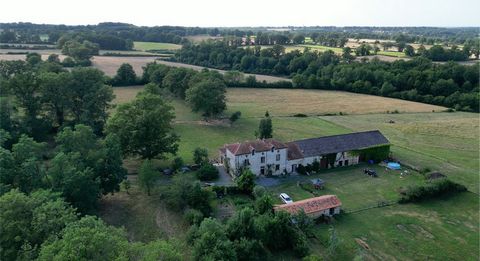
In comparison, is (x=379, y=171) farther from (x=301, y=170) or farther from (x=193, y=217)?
(x=193, y=217)

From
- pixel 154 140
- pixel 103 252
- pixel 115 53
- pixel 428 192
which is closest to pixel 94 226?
pixel 103 252

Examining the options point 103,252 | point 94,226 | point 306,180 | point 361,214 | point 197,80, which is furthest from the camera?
point 197,80

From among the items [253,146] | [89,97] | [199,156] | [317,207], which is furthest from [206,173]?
[89,97]

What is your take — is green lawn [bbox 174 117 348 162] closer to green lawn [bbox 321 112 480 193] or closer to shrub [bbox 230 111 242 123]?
shrub [bbox 230 111 242 123]

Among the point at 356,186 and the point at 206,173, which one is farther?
the point at 206,173

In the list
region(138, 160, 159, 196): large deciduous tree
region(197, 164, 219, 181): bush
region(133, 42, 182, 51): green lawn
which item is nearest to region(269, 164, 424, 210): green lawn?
region(197, 164, 219, 181): bush

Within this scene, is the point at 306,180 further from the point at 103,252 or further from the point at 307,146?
the point at 103,252
